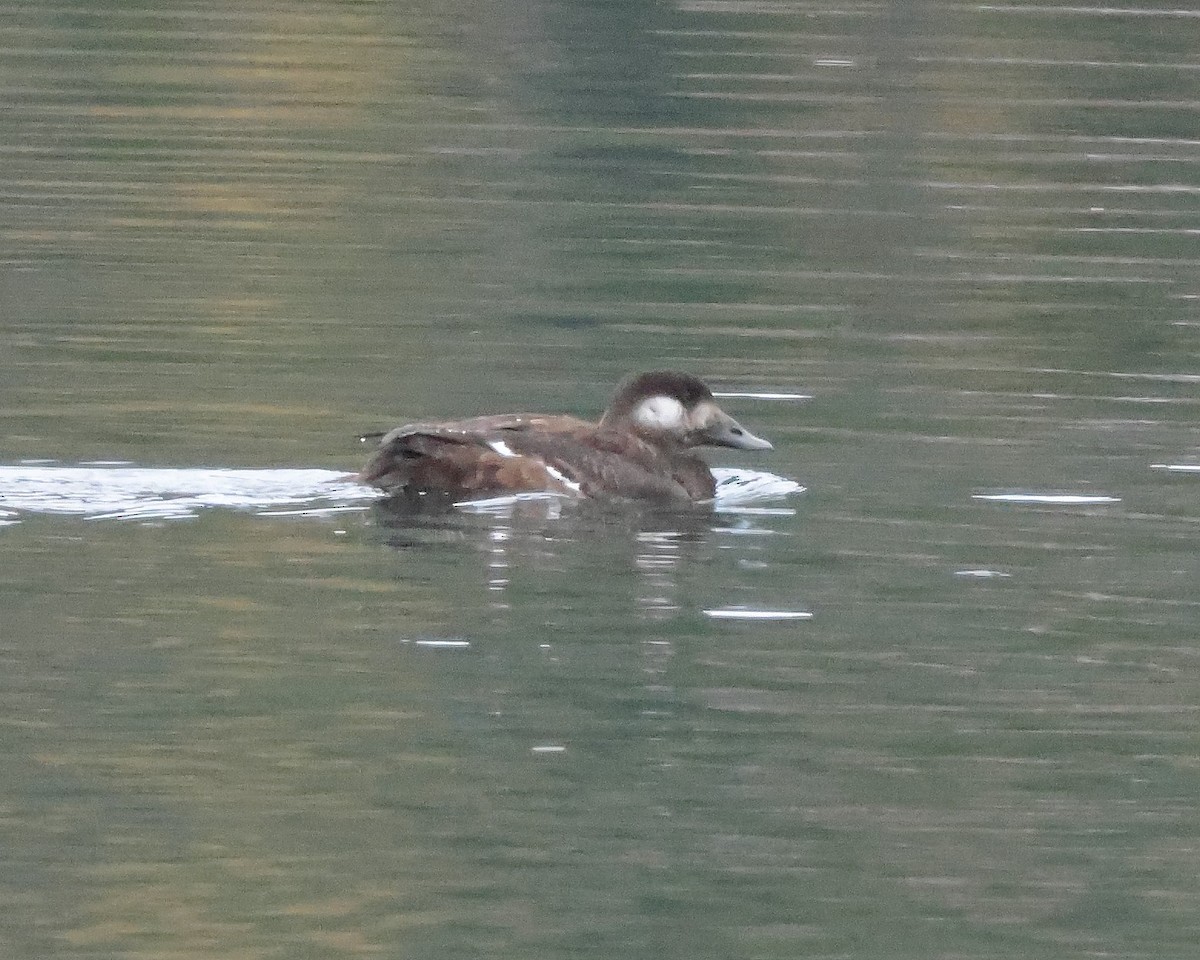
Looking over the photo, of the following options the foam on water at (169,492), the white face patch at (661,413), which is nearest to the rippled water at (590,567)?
the foam on water at (169,492)

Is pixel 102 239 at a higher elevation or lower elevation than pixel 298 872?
Result: higher

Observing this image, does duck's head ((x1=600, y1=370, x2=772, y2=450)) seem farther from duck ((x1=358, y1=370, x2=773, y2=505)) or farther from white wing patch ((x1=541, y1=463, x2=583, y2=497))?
white wing patch ((x1=541, y1=463, x2=583, y2=497))

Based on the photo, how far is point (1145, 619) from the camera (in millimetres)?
Result: 9117

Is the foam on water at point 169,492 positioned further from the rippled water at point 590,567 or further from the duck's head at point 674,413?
the duck's head at point 674,413

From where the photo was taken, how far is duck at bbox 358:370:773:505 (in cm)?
1042

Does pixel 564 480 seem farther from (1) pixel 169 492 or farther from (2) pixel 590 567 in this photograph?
(1) pixel 169 492

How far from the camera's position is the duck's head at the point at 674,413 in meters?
11.3

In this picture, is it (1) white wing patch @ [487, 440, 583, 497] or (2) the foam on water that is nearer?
(2) the foam on water

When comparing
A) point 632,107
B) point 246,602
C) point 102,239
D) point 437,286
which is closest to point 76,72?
point 632,107

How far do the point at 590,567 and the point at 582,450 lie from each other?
46.7 inches

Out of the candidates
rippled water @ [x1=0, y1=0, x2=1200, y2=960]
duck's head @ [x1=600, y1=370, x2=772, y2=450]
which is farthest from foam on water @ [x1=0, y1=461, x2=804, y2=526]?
duck's head @ [x1=600, y1=370, x2=772, y2=450]

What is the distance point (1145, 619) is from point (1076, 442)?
109 inches

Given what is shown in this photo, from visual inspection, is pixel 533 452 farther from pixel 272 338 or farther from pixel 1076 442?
pixel 272 338

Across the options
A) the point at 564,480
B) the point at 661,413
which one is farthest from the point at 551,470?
the point at 661,413
